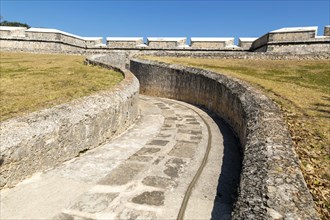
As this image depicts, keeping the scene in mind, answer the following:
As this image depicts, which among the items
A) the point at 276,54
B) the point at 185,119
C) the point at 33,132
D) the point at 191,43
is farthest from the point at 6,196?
the point at 191,43

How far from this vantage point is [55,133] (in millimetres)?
6602

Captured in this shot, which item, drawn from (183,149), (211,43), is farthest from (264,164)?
(211,43)

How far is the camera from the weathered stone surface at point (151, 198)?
542 cm

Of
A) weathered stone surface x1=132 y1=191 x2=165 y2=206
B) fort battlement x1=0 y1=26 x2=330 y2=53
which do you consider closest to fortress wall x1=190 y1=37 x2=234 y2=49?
fort battlement x1=0 y1=26 x2=330 y2=53

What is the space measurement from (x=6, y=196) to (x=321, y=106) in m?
9.49

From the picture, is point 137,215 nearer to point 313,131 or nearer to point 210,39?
point 313,131

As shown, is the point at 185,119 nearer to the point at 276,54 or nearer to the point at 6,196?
the point at 6,196

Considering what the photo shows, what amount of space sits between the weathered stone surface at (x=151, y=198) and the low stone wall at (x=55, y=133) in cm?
242

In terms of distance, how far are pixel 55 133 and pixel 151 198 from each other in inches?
109

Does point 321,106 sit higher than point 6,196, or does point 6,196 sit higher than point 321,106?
point 321,106

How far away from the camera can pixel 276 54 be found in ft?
92.9

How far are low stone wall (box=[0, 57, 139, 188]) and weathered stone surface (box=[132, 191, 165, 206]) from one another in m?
2.42

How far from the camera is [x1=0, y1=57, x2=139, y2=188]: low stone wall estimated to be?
5.58m

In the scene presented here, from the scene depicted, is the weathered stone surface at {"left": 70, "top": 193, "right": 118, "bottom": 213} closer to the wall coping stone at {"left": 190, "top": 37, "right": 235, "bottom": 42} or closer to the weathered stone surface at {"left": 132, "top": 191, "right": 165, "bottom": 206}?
the weathered stone surface at {"left": 132, "top": 191, "right": 165, "bottom": 206}
